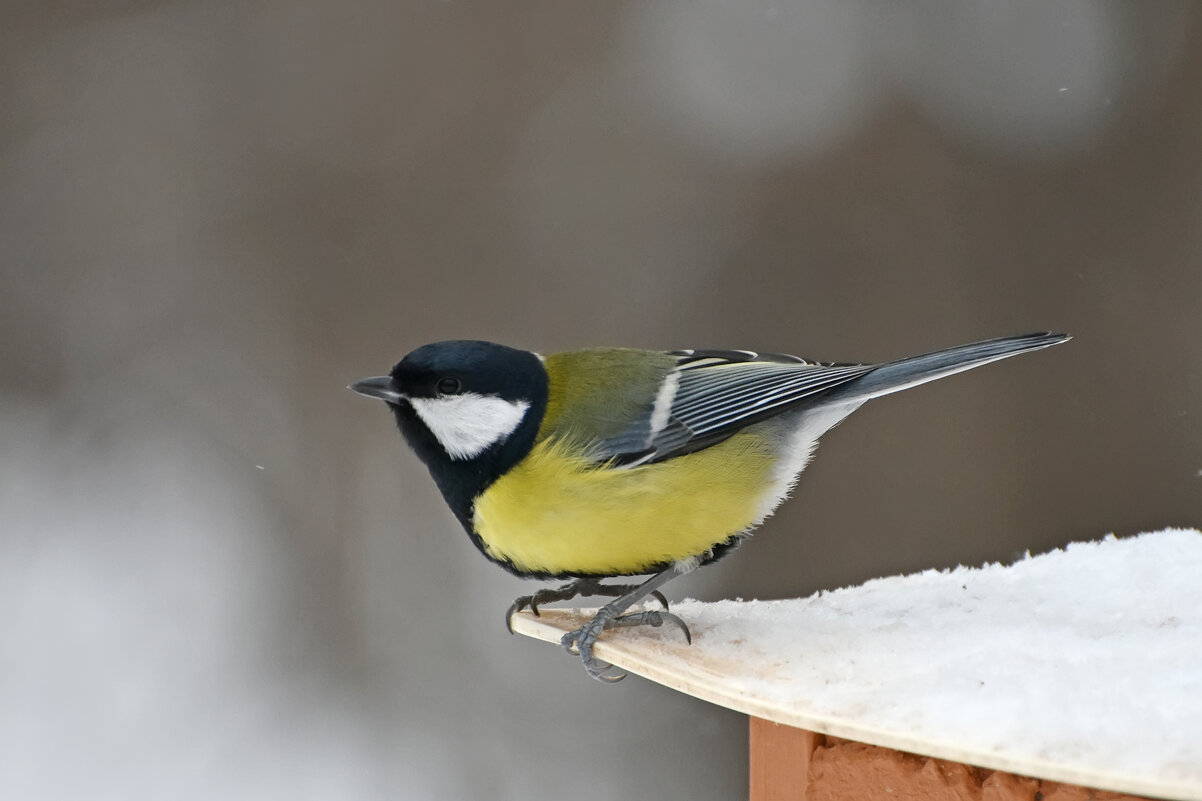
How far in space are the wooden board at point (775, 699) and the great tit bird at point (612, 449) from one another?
7 cm

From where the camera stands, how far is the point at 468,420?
1.84m

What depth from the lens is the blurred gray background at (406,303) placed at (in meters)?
3.44

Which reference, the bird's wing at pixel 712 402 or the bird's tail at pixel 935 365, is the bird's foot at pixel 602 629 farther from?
the bird's tail at pixel 935 365

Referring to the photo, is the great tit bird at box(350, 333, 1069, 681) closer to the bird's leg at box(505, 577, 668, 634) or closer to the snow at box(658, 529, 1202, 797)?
the bird's leg at box(505, 577, 668, 634)

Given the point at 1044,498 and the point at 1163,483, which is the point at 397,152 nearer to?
the point at 1044,498

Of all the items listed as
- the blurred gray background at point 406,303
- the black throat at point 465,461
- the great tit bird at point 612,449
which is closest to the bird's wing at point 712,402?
the great tit bird at point 612,449

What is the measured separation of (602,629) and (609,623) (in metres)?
0.04

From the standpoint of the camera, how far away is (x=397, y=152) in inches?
146

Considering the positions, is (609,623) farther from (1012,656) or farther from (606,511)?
(1012,656)

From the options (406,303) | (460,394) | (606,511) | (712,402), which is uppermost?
(406,303)

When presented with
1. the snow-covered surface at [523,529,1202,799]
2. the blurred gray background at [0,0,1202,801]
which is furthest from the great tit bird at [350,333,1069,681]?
the blurred gray background at [0,0,1202,801]

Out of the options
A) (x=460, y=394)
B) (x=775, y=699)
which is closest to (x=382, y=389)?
(x=460, y=394)

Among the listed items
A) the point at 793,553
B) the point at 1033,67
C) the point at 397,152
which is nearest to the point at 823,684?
the point at 793,553

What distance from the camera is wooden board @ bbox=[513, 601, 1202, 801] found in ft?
3.13
